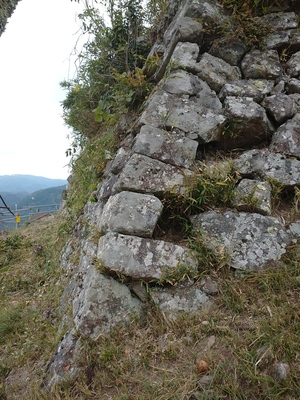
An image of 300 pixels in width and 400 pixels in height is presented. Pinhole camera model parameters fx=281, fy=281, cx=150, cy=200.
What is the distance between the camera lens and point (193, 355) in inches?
83.0

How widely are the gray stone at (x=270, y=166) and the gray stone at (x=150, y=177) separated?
2.27ft

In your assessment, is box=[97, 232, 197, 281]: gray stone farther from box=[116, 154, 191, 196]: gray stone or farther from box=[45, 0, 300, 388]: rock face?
box=[116, 154, 191, 196]: gray stone

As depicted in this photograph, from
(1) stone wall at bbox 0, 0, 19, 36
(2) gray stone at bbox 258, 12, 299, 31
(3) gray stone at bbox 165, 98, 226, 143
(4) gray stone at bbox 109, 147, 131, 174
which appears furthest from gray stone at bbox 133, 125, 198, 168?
(2) gray stone at bbox 258, 12, 299, 31

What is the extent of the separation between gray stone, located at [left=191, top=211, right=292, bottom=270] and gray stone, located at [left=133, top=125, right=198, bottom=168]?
71 cm

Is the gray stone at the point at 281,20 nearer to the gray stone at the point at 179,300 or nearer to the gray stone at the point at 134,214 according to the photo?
the gray stone at the point at 134,214

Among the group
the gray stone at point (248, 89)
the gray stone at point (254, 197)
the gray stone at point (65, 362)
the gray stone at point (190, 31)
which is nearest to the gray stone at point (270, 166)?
the gray stone at point (254, 197)

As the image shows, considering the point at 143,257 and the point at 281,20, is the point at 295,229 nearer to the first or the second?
the point at 143,257

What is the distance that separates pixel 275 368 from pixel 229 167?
1.97 meters

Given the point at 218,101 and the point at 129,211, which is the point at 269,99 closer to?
the point at 218,101

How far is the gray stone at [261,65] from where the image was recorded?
151 inches

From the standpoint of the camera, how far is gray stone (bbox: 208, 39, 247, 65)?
402 centimetres

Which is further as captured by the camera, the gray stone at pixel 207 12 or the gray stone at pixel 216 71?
the gray stone at pixel 207 12

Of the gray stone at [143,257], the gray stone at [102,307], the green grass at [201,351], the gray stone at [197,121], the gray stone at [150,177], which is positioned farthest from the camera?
the gray stone at [197,121]

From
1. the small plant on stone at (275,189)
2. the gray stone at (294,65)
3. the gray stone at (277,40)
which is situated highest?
the gray stone at (277,40)
